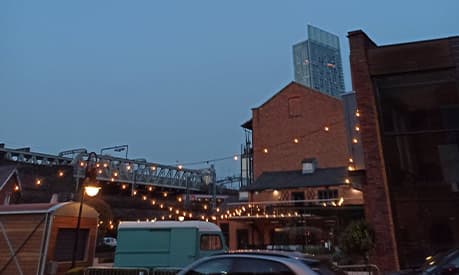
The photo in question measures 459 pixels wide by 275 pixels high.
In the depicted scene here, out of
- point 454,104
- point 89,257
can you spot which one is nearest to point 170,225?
point 89,257

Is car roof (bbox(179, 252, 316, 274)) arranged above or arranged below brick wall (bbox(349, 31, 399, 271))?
below


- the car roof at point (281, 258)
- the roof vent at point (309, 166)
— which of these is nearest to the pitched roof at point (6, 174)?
the roof vent at point (309, 166)

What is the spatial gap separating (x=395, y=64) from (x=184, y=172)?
46.6 metres

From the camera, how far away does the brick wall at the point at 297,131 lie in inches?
1136

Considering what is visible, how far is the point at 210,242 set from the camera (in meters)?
14.3

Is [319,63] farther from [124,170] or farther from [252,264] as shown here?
[252,264]

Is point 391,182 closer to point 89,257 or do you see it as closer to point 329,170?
point 89,257

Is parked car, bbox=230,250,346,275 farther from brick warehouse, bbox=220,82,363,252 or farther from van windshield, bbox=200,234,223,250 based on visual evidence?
brick warehouse, bbox=220,82,363,252

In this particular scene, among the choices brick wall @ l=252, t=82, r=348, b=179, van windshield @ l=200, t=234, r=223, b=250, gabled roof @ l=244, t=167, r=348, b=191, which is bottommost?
van windshield @ l=200, t=234, r=223, b=250

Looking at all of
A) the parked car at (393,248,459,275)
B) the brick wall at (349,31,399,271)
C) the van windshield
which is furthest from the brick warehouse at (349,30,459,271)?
the van windshield

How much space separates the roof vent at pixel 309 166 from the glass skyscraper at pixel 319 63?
55.0 m

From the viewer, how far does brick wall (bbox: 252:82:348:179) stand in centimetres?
2886

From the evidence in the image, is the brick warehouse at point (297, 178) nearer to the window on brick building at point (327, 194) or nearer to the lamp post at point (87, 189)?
the window on brick building at point (327, 194)

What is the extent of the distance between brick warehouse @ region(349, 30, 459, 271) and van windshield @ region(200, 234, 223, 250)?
6.03m
